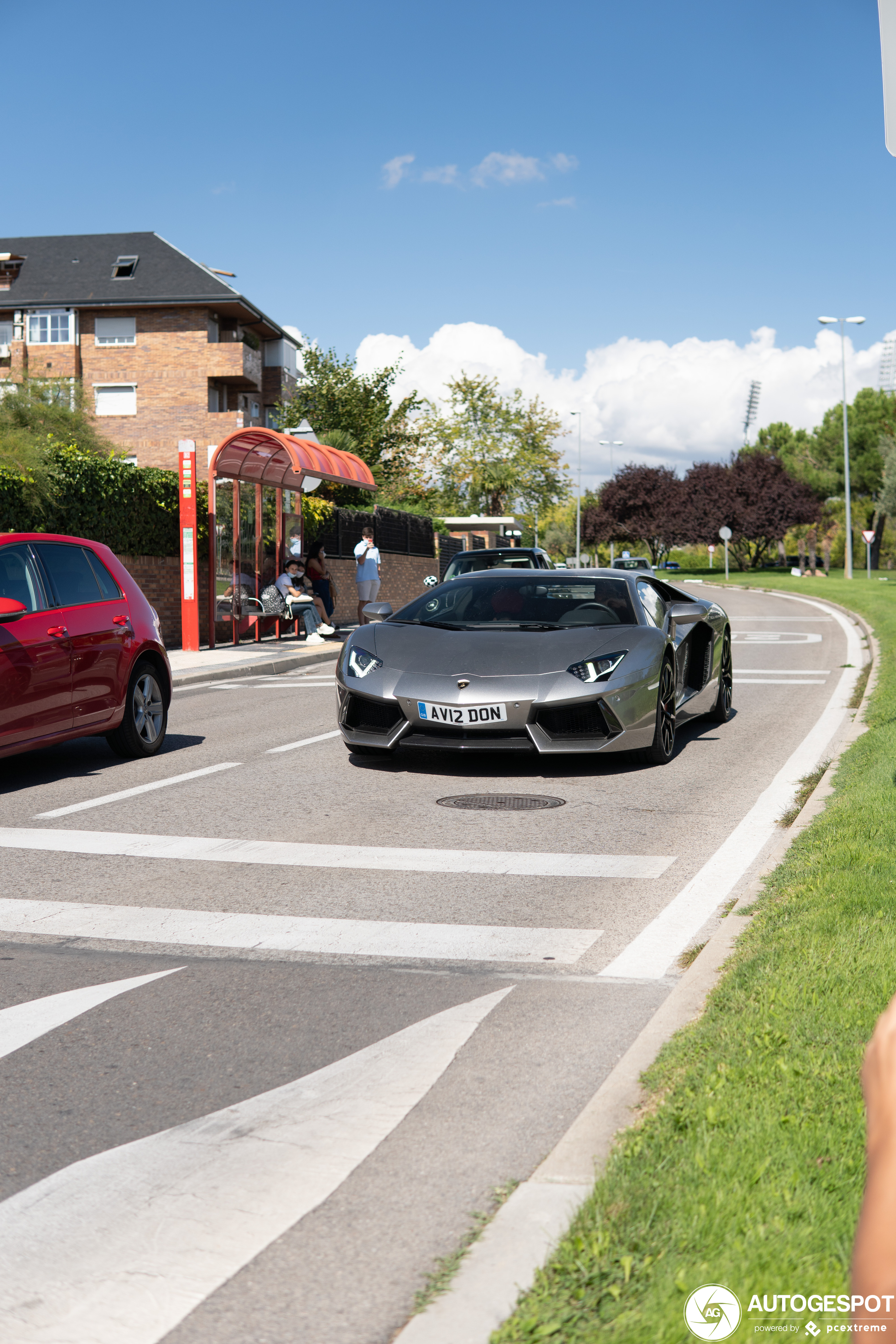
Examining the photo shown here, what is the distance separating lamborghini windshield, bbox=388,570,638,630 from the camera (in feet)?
29.7

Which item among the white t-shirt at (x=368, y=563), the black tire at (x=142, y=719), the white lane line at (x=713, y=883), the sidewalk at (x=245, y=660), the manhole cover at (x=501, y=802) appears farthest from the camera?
the white t-shirt at (x=368, y=563)

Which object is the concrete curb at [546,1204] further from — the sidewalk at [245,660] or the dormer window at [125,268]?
the dormer window at [125,268]

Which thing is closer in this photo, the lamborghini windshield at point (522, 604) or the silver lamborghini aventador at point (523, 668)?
the silver lamborghini aventador at point (523, 668)

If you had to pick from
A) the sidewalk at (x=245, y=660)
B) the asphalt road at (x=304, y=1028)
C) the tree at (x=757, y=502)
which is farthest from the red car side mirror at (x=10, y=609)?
the tree at (x=757, y=502)

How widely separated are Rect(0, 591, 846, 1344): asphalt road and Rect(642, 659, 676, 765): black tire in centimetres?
49

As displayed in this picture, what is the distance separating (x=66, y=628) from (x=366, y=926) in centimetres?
450

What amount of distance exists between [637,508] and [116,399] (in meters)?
44.9

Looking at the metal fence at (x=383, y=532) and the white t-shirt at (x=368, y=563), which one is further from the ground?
the metal fence at (x=383, y=532)

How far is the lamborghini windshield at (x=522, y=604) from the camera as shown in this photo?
905 cm

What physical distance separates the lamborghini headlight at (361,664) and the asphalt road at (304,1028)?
0.72 m

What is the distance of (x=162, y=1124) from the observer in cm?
312

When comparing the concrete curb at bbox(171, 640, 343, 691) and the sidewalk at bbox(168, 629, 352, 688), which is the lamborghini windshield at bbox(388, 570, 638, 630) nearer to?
the concrete curb at bbox(171, 640, 343, 691)

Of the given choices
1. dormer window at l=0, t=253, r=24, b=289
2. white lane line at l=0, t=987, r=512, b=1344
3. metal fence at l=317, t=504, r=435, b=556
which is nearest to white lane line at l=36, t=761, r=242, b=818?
white lane line at l=0, t=987, r=512, b=1344

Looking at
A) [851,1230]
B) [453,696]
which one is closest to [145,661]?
[453,696]
